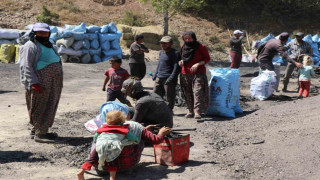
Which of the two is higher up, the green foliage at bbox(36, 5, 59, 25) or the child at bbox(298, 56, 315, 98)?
the green foliage at bbox(36, 5, 59, 25)

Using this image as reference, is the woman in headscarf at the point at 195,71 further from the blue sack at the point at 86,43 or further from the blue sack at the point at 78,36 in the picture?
the blue sack at the point at 86,43

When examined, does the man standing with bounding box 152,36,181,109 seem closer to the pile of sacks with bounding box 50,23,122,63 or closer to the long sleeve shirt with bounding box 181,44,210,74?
the long sleeve shirt with bounding box 181,44,210,74

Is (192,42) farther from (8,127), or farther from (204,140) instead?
(8,127)

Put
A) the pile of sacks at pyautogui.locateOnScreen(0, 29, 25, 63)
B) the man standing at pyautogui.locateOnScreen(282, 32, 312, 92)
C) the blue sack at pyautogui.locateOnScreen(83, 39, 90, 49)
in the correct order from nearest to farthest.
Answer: the man standing at pyautogui.locateOnScreen(282, 32, 312, 92) → the pile of sacks at pyautogui.locateOnScreen(0, 29, 25, 63) → the blue sack at pyautogui.locateOnScreen(83, 39, 90, 49)

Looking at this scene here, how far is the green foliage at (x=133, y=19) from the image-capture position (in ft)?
88.0

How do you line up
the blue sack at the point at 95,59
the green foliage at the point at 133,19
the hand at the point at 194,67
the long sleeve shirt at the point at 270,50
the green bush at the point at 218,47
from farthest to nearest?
the green foliage at the point at 133,19
the green bush at the point at 218,47
the blue sack at the point at 95,59
the long sleeve shirt at the point at 270,50
the hand at the point at 194,67

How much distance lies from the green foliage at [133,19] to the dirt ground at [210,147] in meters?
18.4

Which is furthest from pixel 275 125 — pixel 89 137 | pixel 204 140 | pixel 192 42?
pixel 89 137

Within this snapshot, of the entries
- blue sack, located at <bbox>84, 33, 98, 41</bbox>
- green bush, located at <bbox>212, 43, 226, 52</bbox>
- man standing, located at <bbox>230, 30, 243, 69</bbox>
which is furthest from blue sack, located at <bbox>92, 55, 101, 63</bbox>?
green bush, located at <bbox>212, 43, 226, 52</bbox>

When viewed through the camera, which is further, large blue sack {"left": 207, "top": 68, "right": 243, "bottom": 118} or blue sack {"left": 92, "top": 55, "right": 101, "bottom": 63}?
blue sack {"left": 92, "top": 55, "right": 101, "bottom": 63}

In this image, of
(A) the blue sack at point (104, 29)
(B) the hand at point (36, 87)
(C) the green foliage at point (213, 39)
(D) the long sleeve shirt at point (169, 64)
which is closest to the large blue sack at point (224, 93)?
(D) the long sleeve shirt at point (169, 64)

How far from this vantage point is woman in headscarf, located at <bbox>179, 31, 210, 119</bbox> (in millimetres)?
7410

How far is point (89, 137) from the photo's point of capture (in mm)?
6156

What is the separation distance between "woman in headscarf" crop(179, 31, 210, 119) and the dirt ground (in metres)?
0.32
